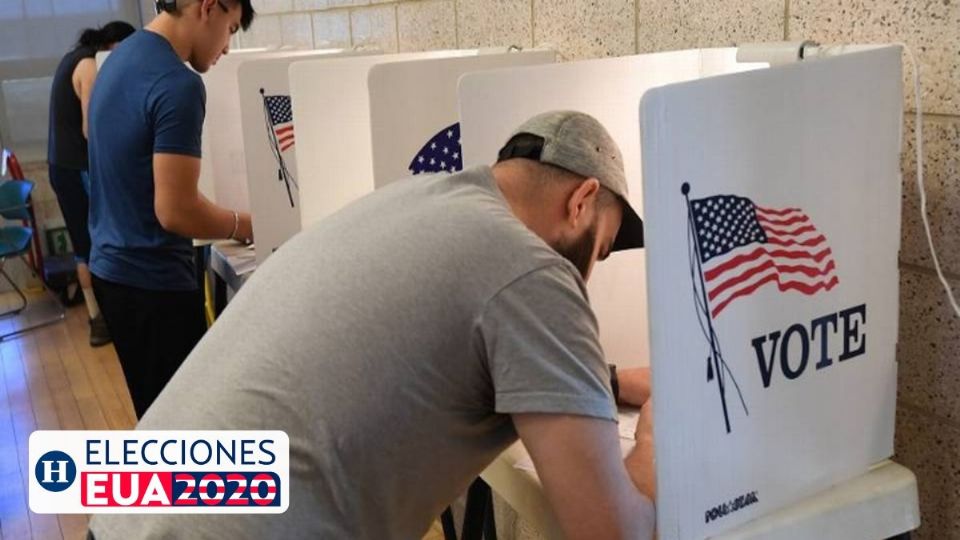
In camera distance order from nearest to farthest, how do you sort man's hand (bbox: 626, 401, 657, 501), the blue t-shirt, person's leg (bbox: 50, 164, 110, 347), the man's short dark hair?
man's hand (bbox: 626, 401, 657, 501)
the blue t-shirt
the man's short dark hair
person's leg (bbox: 50, 164, 110, 347)

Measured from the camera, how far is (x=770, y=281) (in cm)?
99

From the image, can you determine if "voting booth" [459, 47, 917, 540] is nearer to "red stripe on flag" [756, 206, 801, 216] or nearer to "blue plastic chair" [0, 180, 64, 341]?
"red stripe on flag" [756, 206, 801, 216]

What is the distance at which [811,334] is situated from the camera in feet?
3.41

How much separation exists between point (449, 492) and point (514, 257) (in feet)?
1.06

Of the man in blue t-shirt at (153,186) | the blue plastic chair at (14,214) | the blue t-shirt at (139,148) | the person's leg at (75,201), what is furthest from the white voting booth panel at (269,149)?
the blue plastic chair at (14,214)

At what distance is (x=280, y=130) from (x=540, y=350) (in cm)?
159

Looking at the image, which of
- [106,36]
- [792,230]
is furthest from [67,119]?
[792,230]

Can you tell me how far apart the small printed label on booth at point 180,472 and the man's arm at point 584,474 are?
0.27 meters

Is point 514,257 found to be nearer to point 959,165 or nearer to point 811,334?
point 811,334

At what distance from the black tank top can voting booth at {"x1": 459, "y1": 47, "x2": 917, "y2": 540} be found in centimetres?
344

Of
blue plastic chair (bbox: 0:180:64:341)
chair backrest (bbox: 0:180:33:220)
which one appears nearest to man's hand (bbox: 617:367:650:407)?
blue plastic chair (bbox: 0:180:64:341)

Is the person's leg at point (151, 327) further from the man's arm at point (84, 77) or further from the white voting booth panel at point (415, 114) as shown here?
the man's arm at point (84, 77)

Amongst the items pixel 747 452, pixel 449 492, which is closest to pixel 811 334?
pixel 747 452

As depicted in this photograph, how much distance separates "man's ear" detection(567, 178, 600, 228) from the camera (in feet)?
3.78
